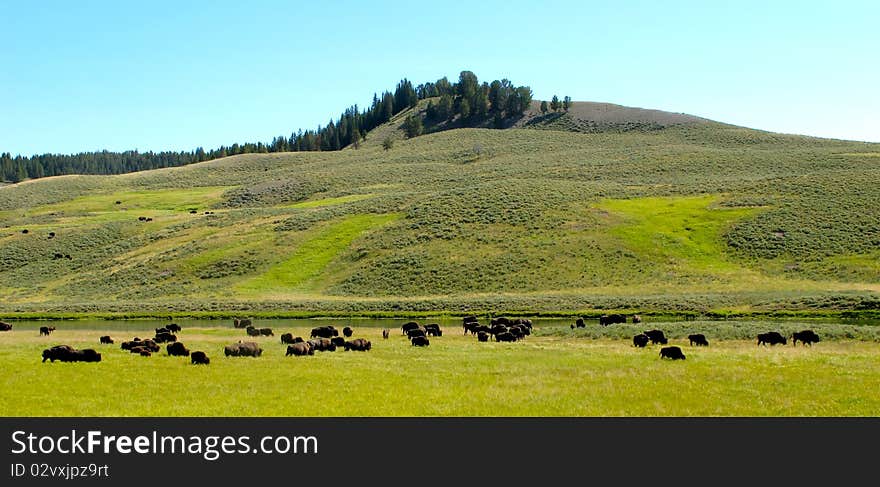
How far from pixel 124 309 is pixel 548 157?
334 feet

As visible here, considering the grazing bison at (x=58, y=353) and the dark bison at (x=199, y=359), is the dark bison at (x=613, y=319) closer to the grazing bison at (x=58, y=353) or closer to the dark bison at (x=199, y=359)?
the dark bison at (x=199, y=359)

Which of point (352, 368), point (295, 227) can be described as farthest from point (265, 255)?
A: point (352, 368)

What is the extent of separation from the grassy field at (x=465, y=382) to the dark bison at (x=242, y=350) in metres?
0.47

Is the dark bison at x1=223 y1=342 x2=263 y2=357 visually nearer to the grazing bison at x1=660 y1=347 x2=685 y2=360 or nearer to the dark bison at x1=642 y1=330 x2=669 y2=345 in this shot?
the grazing bison at x1=660 y1=347 x2=685 y2=360

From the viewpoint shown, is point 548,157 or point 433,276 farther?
point 548,157

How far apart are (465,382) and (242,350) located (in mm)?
11337

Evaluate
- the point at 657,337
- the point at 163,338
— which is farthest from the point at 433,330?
the point at 163,338

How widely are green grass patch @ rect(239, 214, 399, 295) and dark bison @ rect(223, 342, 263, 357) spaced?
132 feet

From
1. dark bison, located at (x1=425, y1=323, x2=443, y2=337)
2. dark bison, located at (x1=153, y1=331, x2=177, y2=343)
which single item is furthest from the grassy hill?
dark bison, located at (x1=153, y1=331, x2=177, y2=343)

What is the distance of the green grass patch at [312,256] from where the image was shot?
72.3 metres

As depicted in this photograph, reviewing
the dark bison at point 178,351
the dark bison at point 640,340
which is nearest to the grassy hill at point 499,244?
the dark bison at point 640,340

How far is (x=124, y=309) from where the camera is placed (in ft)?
204

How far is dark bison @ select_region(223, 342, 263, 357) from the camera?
29328mm

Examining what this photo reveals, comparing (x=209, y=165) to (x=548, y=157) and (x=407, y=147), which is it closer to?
(x=407, y=147)
